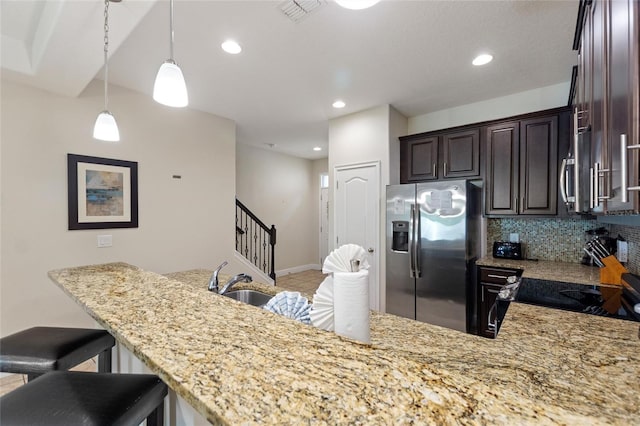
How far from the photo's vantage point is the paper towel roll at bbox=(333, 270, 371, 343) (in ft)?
2.33

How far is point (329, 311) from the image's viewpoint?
828 millimetres

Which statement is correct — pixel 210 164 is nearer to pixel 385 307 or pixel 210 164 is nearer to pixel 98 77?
pixel 98 77

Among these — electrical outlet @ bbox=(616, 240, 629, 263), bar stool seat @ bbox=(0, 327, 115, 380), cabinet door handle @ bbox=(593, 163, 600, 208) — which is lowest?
bar stool seat @ bbox=(0, 327, 115, 380)

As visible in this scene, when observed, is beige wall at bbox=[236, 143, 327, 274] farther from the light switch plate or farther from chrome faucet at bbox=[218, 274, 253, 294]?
chrome faucet at bbox=[218, 274, 253, 294]

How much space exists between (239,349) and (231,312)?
29 cm

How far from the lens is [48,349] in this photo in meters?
1.16

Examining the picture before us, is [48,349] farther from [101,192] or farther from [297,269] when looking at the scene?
[297,269]

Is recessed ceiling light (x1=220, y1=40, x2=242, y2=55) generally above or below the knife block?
above

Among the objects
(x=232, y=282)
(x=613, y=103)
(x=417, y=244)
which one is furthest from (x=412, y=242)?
(x=613, y=103)

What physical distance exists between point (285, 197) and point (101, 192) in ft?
12.6

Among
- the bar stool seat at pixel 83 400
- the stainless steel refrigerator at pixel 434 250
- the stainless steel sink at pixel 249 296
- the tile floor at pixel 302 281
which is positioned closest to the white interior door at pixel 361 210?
the stainless steel refrigerator at pixel 434 250

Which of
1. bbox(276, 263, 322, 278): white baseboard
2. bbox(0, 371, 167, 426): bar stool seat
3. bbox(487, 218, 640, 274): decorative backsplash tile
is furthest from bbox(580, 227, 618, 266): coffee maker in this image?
bbox(276, 263, 322, 278): white baseboard

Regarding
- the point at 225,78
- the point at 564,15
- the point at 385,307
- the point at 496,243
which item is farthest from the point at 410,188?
the point at 225,78

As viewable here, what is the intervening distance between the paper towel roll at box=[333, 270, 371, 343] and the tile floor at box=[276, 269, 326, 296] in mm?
4294
